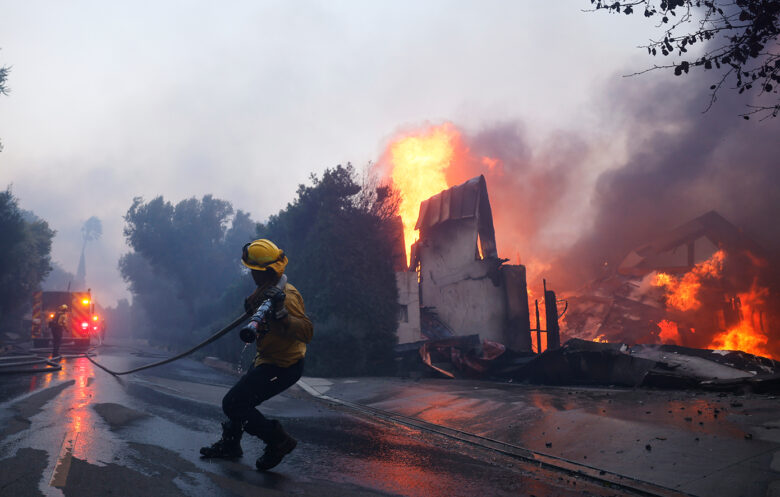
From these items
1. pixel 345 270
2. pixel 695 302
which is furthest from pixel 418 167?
pixel 695 302

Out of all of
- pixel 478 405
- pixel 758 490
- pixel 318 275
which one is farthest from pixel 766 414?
pixel 318 275

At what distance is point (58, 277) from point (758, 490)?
421ft

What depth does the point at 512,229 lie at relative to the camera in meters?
39.0

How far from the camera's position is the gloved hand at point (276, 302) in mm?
4430

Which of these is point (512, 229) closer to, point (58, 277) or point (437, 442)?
point (437, 442)

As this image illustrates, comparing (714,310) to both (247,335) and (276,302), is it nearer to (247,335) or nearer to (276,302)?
(276,302)

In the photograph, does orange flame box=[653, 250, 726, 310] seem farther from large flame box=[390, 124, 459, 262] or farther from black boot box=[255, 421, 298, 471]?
black boot box=[255, 421, 298, 471]

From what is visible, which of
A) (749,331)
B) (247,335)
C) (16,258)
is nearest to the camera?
(247,335)

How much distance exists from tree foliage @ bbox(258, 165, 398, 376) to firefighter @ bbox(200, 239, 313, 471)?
10.4 m

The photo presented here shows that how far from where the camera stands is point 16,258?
30.2 meters

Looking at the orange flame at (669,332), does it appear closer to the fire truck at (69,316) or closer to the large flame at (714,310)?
the large flame at (714,310)

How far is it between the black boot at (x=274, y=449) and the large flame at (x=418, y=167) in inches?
712

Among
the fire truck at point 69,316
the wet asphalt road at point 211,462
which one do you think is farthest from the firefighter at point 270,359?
the fire truck at point 69,316

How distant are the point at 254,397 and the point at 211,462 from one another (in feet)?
2.57
